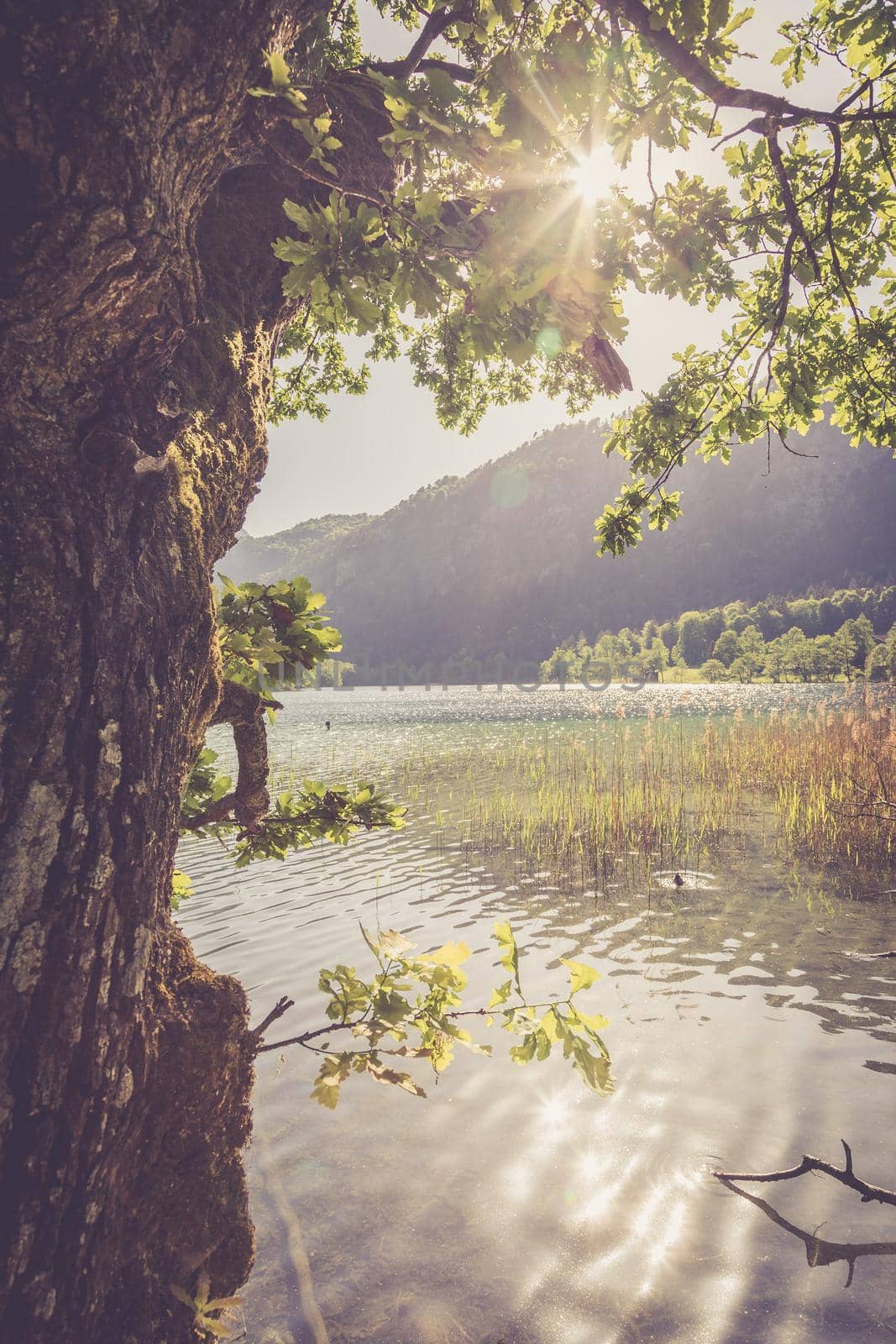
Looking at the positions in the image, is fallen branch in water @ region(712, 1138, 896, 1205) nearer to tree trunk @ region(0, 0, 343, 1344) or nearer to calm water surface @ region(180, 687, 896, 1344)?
calm water surface @ region(180, 687, 896, 1344)

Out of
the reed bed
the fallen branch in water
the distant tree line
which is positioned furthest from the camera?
the distant tree line

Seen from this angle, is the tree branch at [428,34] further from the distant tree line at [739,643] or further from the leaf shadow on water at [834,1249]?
the distant tree line at [739,643]

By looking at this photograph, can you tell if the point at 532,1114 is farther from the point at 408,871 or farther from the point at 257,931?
the point at 408,871

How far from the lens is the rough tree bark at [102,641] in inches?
45.1

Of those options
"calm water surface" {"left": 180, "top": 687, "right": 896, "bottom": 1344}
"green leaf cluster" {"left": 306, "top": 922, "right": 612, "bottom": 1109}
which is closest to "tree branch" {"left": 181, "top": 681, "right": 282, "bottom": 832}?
"green leaf cluster" {"left": 306, "top": 922, "right": 612, "bottom": 1109}

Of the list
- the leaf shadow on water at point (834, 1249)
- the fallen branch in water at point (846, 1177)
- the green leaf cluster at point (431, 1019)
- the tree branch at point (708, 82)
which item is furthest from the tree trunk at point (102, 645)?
the leaf shadow on water at point (834, 1249)

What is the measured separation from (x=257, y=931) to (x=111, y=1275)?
7.54m

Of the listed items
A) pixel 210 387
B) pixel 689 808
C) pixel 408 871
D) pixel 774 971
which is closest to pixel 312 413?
pixel 210 387

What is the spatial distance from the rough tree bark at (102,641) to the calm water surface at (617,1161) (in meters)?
1.89

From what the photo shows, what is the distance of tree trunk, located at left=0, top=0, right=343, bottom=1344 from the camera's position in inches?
45.1

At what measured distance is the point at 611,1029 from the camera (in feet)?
18.0

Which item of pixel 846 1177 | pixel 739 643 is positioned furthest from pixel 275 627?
pixel 739 643

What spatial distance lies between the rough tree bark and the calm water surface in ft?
6.19

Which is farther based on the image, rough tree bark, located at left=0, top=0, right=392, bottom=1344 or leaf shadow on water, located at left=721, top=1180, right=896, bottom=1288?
leaf shadow on water, located at left=721, top=1180, right=896, bottom=1288
